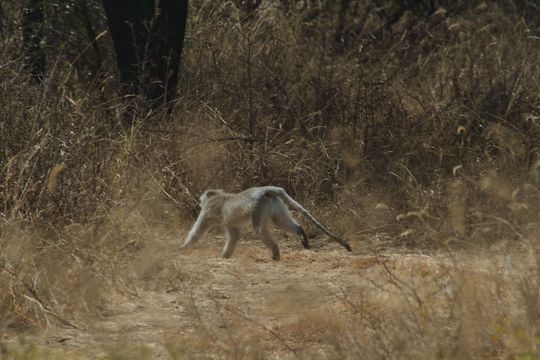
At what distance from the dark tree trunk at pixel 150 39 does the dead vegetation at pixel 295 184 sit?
1.08 ft

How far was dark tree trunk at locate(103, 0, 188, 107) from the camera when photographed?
11711 mm

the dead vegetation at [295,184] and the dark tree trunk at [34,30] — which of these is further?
the dark tree trunk at [34,30]

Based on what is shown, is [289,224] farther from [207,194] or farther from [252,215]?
[207,194]

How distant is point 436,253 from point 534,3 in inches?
299

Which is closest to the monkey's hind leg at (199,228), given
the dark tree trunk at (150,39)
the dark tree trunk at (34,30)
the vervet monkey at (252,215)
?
the vervet monkey at (252,215)

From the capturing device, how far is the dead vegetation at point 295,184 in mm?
6438

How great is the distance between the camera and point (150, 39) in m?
11.8

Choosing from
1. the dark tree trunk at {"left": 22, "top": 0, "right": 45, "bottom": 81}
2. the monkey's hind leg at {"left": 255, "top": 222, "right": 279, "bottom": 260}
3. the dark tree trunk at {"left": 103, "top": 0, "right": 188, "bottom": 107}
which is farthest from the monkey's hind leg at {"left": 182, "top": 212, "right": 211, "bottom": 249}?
the dark tree trunk at {"left": 22, "top": 0, "right": 45, "bottom": 81}

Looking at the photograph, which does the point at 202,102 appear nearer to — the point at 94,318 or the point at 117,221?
the point at 117,221

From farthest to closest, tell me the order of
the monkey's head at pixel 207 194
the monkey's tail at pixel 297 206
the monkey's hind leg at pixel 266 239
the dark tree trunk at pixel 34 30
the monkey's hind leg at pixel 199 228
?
the dark tree trunk at pixel 34 30
the monkey's head at pixel 207 194
the monkey's hind leg at pixel 199 228
the monkey's tail at pixel 297 206
the monkey's hind leg at pixel 266 239

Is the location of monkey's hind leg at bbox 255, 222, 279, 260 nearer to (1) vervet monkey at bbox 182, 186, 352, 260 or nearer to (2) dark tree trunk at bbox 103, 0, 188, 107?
(1) vervet monkey at bbox 182, 186, 352, 260

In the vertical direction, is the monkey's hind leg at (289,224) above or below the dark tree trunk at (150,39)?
below

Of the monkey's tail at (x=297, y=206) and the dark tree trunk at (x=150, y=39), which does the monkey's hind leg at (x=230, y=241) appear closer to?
the monkey's tail at (x=297, y=206)

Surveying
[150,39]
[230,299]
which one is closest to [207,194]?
[230,299]
